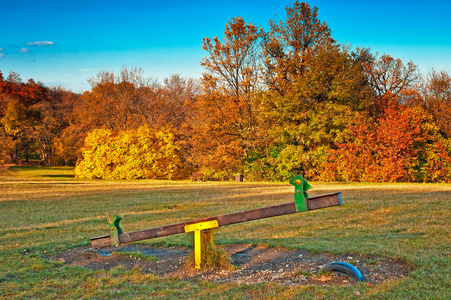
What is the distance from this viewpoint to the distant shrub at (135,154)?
3042cm

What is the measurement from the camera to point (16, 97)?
53.1 metres

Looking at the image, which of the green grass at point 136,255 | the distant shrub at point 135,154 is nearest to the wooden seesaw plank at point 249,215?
the green grass at point 136,255

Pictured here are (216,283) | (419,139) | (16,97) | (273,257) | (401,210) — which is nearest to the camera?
(216,283)

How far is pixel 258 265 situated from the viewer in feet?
18.4

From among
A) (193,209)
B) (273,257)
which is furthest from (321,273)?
(193,209)

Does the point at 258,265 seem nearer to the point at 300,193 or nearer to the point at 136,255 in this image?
the point at 300,193

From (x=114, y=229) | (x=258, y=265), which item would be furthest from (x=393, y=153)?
(x=114, y=229)

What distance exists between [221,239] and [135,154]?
78.5 feet

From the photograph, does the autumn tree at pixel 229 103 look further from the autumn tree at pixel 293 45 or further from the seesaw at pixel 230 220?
the seesaw at pixel 230 220

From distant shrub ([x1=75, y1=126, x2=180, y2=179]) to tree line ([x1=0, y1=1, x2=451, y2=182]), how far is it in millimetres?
78

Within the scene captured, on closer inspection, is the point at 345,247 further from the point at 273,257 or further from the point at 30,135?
the point at 30,135

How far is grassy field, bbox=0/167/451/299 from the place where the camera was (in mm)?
4383

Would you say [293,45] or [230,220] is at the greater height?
[293,45]

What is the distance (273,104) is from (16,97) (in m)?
40.5
